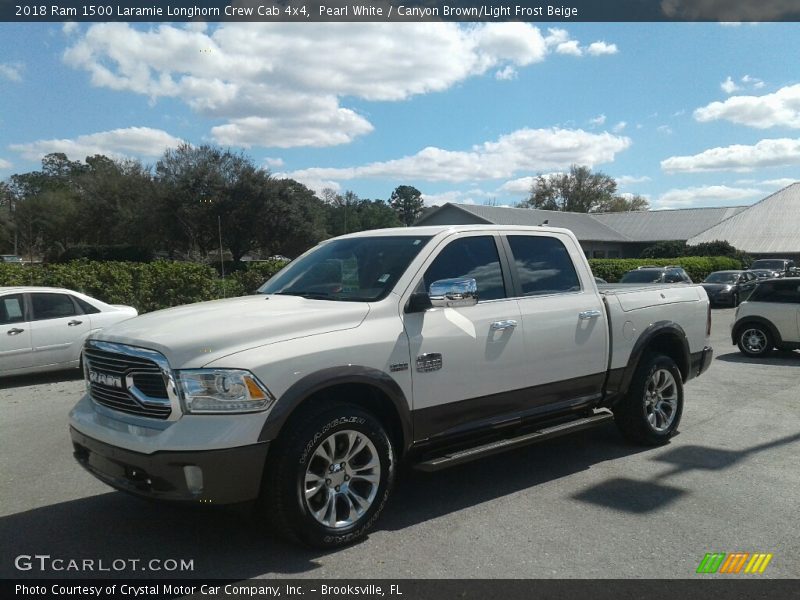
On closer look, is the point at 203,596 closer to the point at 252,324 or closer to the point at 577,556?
the point at 252,324

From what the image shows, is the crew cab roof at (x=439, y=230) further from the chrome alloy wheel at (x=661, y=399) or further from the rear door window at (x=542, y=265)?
the chrome alloy wheel at (x=661, y=399)

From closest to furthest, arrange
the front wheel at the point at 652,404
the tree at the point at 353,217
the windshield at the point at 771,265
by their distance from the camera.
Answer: the front wheel at the point at 652,404 → the windshield at the point at 771,265 → the tree at the point at 353,217

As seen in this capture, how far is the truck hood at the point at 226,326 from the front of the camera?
156 inches

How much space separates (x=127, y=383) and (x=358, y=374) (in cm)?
136

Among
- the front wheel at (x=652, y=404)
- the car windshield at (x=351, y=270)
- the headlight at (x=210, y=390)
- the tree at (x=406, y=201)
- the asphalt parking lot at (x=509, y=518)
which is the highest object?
the tree at (x=406, y=201)

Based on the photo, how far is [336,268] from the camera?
5.36 meters

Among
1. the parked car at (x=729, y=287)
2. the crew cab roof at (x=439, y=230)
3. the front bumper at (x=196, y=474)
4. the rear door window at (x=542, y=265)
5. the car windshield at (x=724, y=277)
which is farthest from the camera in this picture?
the car windshield at (x=724, y=277)

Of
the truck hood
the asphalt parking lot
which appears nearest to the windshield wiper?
the truck hood

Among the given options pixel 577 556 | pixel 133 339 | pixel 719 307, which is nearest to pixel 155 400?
pixel 133 339

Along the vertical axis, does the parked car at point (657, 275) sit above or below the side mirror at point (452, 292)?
below

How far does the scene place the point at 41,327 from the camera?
10641mm

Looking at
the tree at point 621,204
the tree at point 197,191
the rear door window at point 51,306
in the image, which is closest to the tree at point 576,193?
the tree at point 621,204

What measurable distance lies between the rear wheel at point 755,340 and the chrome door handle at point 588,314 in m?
8.75

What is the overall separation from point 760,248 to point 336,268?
54.2m
